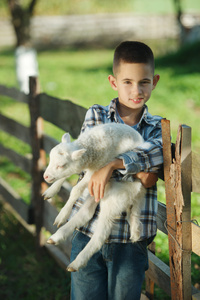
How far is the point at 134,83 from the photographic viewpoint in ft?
6.28

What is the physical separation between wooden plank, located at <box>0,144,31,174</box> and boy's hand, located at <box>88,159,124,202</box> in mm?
2513

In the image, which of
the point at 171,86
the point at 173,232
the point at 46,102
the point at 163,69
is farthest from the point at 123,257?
the point at 163,69

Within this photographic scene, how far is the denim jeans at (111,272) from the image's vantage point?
1994 mm

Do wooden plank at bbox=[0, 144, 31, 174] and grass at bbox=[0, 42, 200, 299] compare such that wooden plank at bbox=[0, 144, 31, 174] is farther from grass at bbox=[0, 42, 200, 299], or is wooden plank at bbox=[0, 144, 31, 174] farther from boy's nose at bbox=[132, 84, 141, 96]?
boy's nose at bbox=[132, 84, 141, 96]

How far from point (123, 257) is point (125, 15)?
21526 millimetres

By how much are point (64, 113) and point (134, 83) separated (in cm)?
125

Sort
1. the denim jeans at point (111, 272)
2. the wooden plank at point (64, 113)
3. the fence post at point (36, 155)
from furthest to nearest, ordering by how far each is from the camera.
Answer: the fence post at point (36, 155) < the wooden plank at point (64, 113) < the denim jeans at point (111, 272)

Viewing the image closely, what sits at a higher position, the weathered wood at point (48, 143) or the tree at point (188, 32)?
the tree at point (188, 32)

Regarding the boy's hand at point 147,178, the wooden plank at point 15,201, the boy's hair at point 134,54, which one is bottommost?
the wooden plank at point 15,201

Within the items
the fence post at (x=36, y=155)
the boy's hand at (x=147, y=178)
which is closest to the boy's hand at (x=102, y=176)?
the boy's hand at (x=147, y=178)

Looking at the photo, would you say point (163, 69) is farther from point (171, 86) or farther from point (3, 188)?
point (3, 188)

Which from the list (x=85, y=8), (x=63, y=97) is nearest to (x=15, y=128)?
(x=63, y=97)

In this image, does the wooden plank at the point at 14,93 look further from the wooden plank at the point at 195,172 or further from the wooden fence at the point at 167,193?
the wooden plank at the point at 195,172

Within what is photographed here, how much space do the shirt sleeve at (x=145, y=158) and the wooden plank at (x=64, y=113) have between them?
0.94 meters
